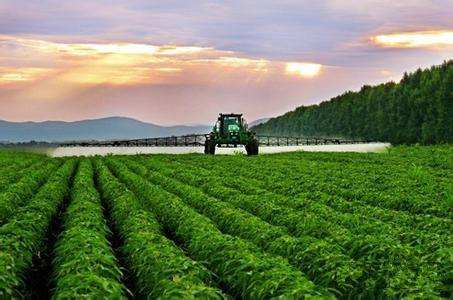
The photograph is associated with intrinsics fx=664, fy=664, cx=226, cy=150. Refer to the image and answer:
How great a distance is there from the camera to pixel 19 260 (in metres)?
11.2

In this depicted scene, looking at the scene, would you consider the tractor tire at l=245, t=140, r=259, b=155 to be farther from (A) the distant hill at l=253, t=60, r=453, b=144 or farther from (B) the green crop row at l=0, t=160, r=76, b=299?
(A) the distant hill at l=253, t=60, r=453, b=144

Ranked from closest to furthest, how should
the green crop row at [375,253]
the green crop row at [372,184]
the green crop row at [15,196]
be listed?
the green crop row at [375,253]
the green crop row at [15,196]
the green crop row at [372,184]

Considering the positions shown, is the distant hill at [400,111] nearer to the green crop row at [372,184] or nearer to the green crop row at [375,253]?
the green crop row at [372,184]

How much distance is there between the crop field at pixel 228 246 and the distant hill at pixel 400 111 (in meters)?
71.7

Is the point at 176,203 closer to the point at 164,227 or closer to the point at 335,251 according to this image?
the point at 164,227

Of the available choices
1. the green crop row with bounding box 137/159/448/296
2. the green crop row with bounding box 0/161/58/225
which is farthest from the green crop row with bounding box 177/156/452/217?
the green crop row with bounding box 0/161/58/225

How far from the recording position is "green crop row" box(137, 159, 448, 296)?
9914 millimetres

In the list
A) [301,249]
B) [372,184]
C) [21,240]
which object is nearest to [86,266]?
[21,240]

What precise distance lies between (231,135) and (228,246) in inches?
1804

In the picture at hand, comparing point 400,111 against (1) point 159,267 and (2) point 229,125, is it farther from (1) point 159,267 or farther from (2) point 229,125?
(1) point 159,267

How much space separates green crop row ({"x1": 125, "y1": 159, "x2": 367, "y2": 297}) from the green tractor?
1515 inches

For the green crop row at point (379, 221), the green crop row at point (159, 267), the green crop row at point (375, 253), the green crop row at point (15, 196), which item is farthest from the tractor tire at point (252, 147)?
the green crop row at point (159, 267)

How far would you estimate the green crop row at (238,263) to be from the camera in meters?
9.01

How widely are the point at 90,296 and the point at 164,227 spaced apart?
372 inches
